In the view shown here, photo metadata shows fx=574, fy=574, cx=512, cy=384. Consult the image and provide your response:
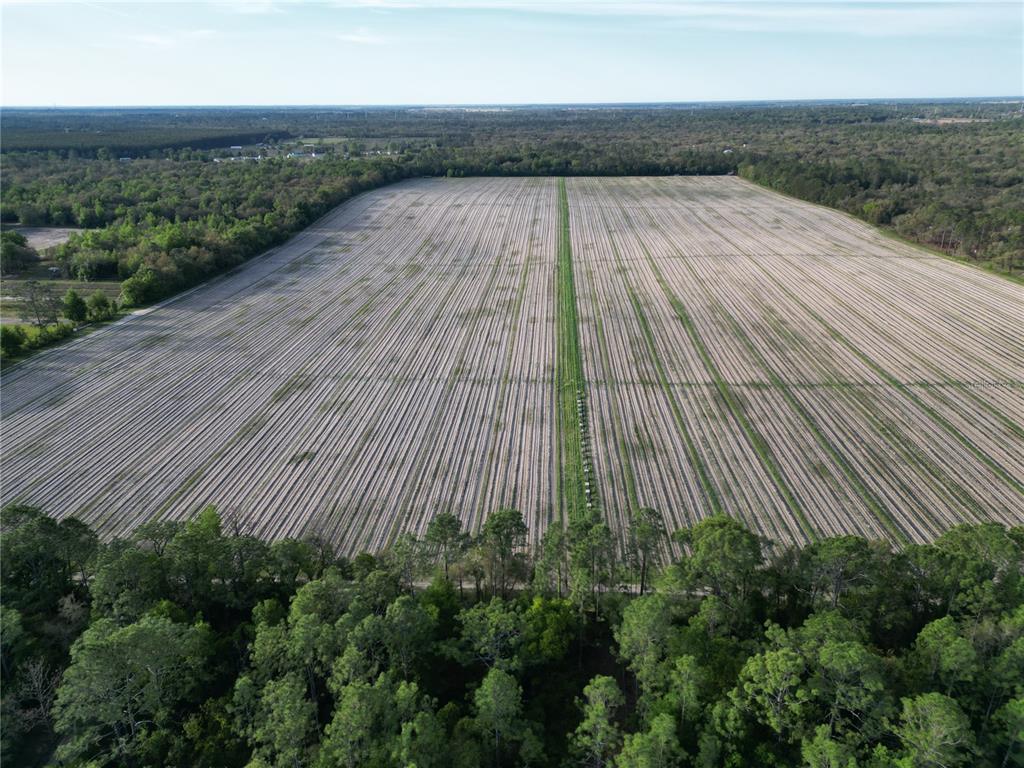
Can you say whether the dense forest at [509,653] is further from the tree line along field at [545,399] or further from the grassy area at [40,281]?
the grassy area at [40,281]

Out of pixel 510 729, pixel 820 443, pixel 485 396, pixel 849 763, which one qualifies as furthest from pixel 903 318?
pixel 510 729

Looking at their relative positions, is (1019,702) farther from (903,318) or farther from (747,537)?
(903,318)

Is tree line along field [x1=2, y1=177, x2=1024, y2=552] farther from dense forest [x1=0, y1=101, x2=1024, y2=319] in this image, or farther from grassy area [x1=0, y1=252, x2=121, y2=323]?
grassy area [x1=0, y1=252, x2=121, y2=323]

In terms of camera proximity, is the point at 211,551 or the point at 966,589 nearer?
the point at 966,589

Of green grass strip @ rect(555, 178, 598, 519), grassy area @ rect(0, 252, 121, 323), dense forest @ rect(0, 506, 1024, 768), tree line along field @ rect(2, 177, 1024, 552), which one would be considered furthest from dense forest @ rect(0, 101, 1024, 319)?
dense forest @ rect(0, 506, 1024, 768)

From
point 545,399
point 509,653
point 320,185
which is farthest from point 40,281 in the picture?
point 509,653
